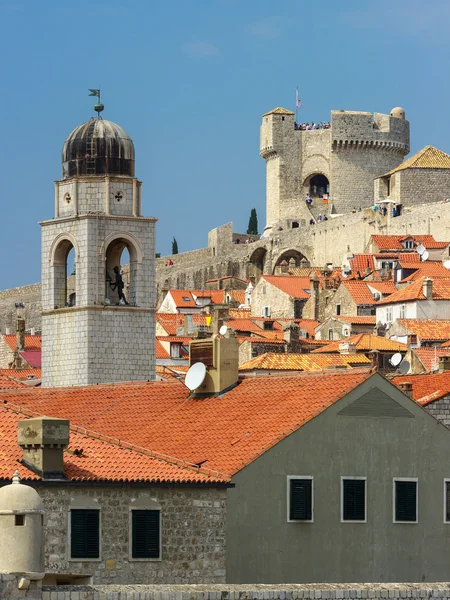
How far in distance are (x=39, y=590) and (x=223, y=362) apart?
14339 mm

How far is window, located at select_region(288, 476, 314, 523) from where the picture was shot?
32219mm

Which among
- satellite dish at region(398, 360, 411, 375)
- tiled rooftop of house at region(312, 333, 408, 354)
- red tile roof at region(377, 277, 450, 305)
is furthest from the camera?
red tile roof at region(377, 277, 450, 305)

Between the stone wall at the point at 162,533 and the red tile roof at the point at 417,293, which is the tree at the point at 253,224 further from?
the stone wall at the point at 162,533

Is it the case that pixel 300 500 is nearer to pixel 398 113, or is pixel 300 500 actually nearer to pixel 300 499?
pixel 300 499

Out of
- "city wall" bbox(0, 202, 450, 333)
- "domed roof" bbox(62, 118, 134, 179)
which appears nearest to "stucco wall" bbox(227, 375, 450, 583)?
"domed roof" bbox(62, 118, 134, 179)

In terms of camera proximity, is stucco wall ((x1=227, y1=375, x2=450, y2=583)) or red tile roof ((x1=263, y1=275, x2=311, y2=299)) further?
red tile roof ((x1=263, y1=275, x2=311, y2=299))

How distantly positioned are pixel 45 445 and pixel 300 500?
5.27m

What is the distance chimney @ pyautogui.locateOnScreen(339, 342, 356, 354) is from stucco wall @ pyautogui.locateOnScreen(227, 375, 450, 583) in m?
44.0

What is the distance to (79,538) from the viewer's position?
1125 inches

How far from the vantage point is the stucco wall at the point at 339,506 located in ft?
104

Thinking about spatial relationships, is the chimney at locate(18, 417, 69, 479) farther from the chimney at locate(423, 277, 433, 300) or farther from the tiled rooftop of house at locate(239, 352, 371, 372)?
the chimney at locate(423, 277, 433, 300)

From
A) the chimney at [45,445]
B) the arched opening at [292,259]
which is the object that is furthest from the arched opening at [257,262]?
the chimney at [45,445]

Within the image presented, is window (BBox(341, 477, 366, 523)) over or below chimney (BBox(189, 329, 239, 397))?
below

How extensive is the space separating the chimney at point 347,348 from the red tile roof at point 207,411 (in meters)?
39.7
